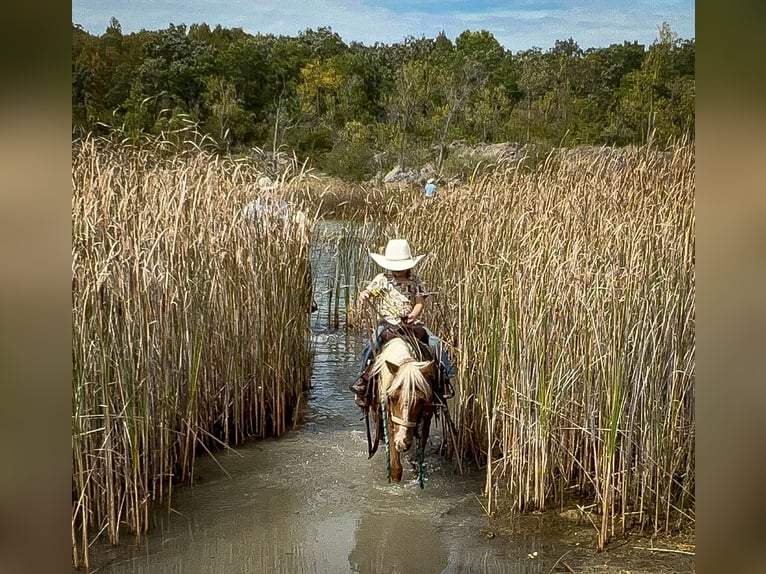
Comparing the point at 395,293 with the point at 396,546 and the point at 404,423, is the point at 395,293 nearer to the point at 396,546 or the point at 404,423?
the point at 404,423

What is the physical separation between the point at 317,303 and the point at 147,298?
0.70m

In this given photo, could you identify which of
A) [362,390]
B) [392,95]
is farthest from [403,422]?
[392,95]

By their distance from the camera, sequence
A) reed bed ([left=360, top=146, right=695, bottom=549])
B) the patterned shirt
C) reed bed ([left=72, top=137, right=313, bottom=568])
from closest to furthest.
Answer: reed bed ([left=72, top=137, right=313, bottom=568]) < reed bed ([left=360, top=146, right=695, bottom=549]) < the patterned shirt

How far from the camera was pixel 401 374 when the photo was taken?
3133 mm

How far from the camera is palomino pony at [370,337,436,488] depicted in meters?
3.12

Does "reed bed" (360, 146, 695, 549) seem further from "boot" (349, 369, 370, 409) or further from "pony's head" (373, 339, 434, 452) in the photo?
"boot" (349, 369, 370, 409)

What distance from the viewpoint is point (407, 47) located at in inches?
129

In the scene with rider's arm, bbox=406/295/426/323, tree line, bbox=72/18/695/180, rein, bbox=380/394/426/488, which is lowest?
rein, bbox=380/394/426/488

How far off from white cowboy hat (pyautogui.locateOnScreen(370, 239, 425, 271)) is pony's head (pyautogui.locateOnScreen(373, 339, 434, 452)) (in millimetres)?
331

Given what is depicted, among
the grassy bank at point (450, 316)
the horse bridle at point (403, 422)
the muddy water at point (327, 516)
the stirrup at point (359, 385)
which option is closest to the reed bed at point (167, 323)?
the grassy bank at point (450, 316)

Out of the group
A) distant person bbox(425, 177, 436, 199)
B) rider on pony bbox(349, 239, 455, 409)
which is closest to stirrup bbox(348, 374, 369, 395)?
rider on pony bbox(349, 239, 455, 409)

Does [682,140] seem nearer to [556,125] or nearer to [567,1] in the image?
[556,125]
